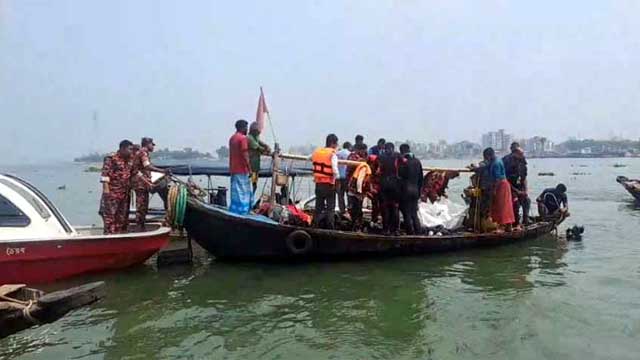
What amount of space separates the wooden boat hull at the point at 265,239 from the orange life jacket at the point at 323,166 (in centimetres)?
102

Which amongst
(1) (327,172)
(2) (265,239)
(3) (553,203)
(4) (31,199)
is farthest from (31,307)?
(3) (553,203)

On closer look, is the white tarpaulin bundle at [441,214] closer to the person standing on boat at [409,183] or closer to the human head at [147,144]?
the person standing on boat at [409,183]

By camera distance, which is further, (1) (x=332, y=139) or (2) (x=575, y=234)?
(2) (x=575, y=234)

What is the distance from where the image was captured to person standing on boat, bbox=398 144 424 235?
13.5 m

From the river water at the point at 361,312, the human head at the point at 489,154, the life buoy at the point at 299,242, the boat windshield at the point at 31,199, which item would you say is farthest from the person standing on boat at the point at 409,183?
the boat windshield at the point at 31,199

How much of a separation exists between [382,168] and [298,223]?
2.22 m

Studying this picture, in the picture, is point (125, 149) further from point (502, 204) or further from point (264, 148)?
point (502, 204)

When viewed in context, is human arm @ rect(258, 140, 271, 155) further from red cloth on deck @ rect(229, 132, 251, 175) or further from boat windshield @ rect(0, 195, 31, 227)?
boat windshield @ rect(0, 195, 31, 227)

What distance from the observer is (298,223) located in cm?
1287

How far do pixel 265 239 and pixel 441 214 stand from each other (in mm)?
5332

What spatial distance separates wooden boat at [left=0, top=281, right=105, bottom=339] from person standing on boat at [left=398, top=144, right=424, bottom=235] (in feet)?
26.7

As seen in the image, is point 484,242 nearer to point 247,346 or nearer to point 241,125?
point 241,125

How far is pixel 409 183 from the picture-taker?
44.4 feet

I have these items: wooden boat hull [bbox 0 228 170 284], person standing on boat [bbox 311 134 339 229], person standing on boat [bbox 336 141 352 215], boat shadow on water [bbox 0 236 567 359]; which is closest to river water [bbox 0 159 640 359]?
boat shadow on water [bbox 0 236 567 359]
